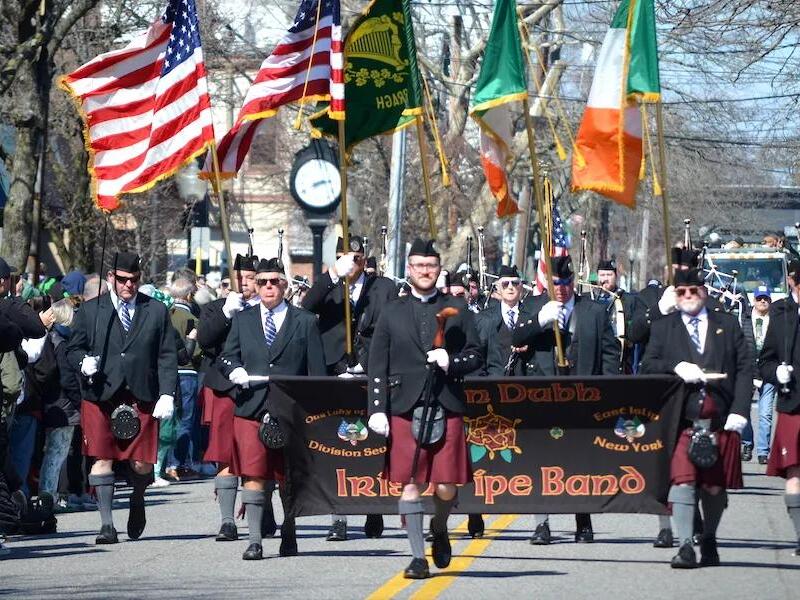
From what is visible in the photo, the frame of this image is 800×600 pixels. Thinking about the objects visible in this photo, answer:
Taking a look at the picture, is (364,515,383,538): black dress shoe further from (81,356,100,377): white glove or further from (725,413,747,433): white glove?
(725,413,747,433): white glove

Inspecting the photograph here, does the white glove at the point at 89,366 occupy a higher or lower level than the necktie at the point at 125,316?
lower

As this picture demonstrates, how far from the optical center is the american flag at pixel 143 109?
49.1ft

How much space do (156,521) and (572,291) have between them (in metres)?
3.88

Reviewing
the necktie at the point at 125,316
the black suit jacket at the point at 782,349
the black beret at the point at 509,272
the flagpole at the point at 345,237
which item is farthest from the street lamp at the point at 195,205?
the black suit jacket at the point at 782,349

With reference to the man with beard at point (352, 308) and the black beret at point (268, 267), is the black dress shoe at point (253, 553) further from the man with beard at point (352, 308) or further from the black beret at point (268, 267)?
the black beret at point (268, 267)

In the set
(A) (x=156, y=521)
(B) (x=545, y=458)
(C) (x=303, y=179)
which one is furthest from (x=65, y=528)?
(C) (x=303, y=179)

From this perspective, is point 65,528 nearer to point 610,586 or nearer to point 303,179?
point 610,586

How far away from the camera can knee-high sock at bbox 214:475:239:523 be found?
13234 millimetres

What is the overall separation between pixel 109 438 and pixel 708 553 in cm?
433

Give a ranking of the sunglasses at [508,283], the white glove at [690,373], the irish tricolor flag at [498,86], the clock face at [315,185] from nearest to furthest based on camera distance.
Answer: the white glove at [690,373] → the irish tricolor flag at [498,86] → the sunglasses at [508,283] → the clock face at [315,185]

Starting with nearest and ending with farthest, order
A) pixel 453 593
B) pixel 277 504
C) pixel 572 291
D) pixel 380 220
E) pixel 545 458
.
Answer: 1. pixel 453 593
2. pixel 545 458
3. pixel 572 291
4. pixel 277 504
5. pixel 380 220

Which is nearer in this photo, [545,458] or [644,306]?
[545,458]

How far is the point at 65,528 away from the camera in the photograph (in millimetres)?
14680

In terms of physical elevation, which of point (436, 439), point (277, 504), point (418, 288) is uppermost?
point (418, 288)
